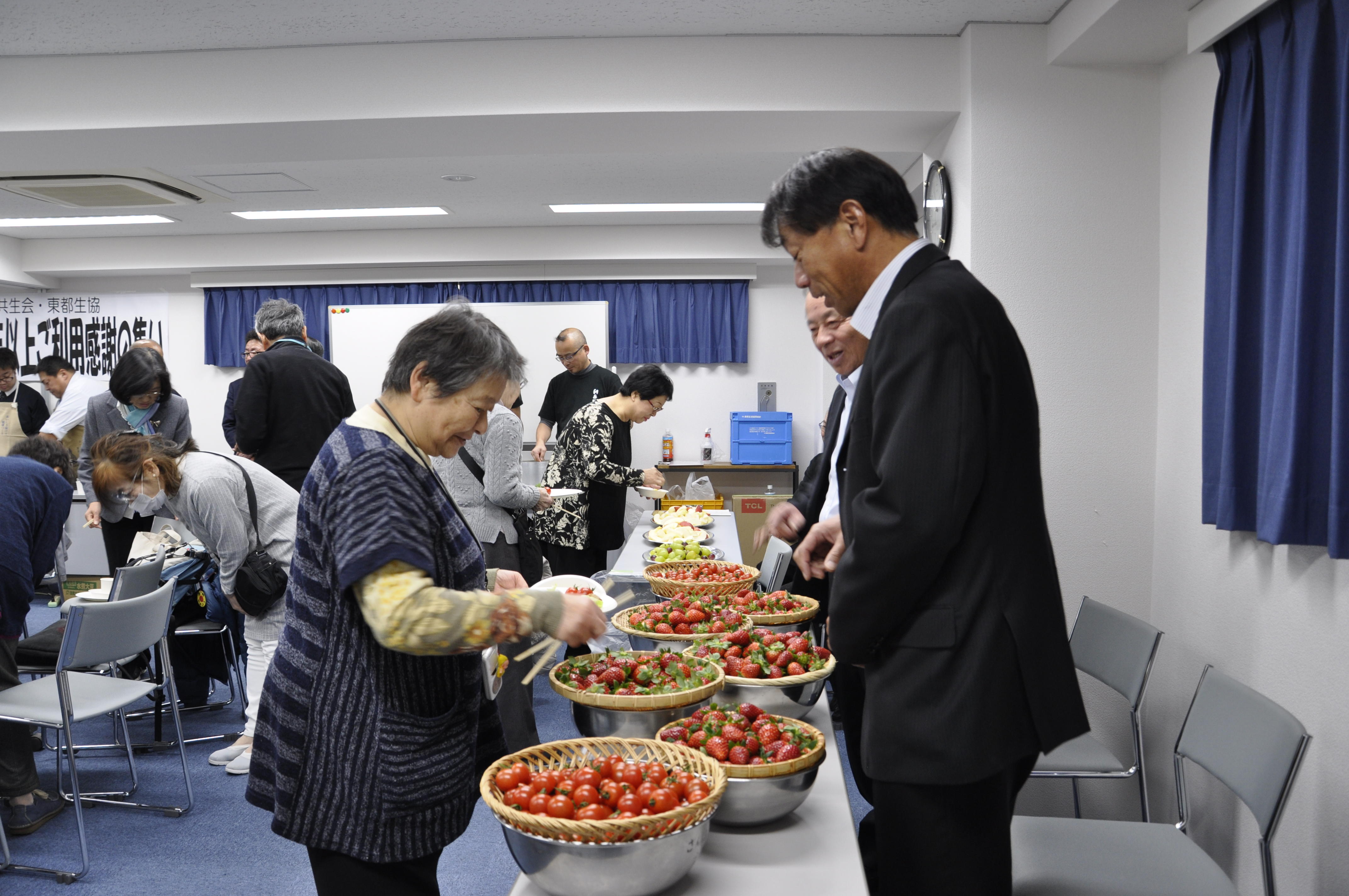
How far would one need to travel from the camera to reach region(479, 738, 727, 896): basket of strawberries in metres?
1.16

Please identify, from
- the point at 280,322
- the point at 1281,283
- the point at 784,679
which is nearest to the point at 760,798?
the point at 784,679

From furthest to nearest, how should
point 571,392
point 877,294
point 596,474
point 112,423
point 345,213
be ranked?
point 345,213
point 571,392
point 112,423
point 596,474
point 877,294

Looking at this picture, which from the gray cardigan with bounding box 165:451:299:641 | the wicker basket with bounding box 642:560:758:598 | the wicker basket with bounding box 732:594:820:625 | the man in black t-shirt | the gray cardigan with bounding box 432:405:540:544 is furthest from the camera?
the man in black t-shirt

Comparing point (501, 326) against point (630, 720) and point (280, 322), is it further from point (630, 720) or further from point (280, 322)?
point (630, 720)

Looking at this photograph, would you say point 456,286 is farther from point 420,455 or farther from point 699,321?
point 420,455

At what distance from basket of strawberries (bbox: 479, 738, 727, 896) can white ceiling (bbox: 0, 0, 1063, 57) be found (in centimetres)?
279

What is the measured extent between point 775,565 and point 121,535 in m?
3.60

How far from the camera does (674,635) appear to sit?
2131 millimetres

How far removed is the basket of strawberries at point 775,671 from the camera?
1807 mm

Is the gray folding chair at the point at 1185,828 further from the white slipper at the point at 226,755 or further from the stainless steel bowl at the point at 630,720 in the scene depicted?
the white slipper at the point at 226,755

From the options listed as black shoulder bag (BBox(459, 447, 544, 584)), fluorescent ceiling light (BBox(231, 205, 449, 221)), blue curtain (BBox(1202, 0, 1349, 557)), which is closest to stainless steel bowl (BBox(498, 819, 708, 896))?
blue curtain (BBox(1202, 0, 1349, 557))

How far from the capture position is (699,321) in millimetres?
8008

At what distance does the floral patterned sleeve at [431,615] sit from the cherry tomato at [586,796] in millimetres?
224

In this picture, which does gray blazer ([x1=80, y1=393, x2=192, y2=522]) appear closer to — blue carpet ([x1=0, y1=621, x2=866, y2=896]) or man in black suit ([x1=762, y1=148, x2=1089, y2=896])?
blue carpet ([x1=0, y1=621, x2=866, y2=896])
